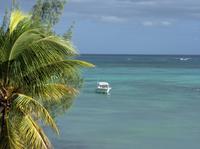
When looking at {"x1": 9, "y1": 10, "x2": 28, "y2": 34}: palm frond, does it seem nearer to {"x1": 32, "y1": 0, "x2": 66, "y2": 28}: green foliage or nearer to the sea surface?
{"x1": 32, "y1": 0, "x2": 66, "y2": 28}: green foliage

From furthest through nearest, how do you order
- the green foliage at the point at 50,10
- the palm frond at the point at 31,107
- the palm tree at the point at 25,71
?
the green foliage at the point at 50,10 < the palm tree at the point at 25,71 < the palm frond at the point at 31,107

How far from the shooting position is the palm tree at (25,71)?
995 cm

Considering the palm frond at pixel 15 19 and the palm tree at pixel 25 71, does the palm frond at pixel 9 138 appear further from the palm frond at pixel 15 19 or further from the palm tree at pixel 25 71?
the palm frond at pixel 15 19

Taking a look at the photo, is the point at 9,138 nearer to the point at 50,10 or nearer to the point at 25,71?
the point at 25,71

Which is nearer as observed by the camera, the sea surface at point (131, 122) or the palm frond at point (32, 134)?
the palm frond at point (32, 134)

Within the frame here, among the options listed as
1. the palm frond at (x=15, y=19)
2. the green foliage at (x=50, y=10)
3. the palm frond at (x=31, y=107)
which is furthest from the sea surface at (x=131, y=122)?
the palm frond at (x=15, y=19)

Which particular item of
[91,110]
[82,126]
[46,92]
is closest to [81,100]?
[91,110]

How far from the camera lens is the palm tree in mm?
9953

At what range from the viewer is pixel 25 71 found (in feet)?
33.4

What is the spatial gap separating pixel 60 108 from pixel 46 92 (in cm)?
888

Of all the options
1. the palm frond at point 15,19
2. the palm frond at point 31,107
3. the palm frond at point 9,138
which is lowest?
the palm frond at point 9,138

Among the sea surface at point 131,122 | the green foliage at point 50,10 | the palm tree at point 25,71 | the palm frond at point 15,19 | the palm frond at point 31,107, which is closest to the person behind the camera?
the palm frond at point 31,107

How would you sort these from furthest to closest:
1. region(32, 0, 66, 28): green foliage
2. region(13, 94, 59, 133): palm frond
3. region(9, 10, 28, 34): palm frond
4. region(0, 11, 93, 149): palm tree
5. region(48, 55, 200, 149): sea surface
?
region(48, 55, 200, 149): sea surface
region(32, 0, 66, 28): green foliage
region(9, 10, 28, 34): palm frond
region(0, 11, 93, 149): palm tree
region(13, 94, 59, 133): palm frond

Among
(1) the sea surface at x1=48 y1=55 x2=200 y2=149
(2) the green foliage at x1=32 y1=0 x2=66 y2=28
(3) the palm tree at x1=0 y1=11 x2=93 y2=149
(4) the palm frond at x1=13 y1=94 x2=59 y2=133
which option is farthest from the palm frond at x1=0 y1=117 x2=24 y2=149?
(1) the sea surface at x1=48 y1=55 x2=200 y2=149
